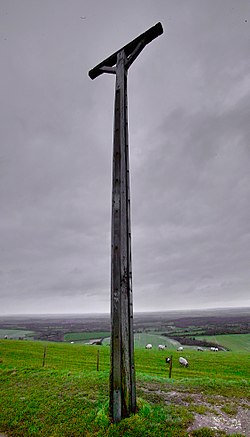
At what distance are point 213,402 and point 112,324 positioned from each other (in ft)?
11.7

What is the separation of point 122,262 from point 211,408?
4226 mm

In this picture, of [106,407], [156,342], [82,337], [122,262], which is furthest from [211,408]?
[82,337]

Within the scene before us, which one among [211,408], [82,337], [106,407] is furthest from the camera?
[82,337]

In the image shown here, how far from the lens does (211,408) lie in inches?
241

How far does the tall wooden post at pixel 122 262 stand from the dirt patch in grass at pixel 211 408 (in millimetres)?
1451

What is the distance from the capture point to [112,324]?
19.6ft

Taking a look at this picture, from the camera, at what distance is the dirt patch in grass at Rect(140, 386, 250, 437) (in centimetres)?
517

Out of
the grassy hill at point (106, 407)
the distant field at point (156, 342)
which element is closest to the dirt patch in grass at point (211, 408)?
the grassy hill at point (106, 407)

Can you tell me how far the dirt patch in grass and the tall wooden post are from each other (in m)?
1.45

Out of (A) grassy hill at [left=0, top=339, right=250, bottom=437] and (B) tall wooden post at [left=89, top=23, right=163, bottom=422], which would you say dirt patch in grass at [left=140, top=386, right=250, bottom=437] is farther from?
(B) tall wooden post at [left=89, top=23, right=163, bottom=422]

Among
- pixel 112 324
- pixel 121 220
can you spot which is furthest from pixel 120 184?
pixel 112 324

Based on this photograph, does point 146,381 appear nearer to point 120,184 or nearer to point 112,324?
point 112,324

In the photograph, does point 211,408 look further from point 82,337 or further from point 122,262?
point 82,337

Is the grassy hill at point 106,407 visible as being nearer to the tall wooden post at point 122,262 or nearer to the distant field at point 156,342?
the tall wooden post at point 122,262
